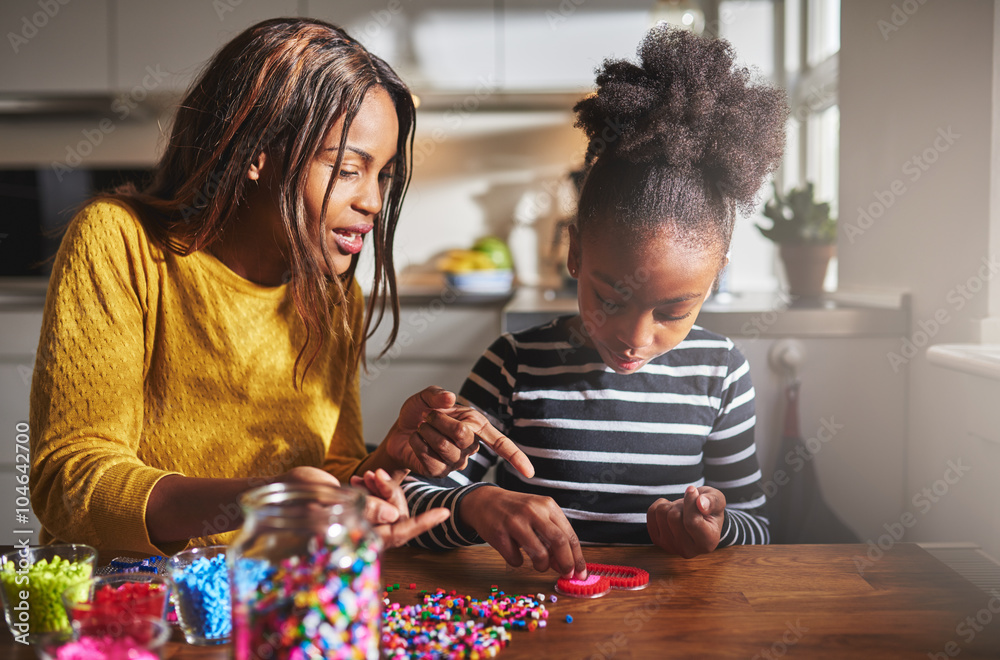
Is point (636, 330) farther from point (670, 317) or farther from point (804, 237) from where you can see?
point (804, 237)

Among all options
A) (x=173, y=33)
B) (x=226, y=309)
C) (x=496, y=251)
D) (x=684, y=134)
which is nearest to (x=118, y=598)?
(x=226, y=309)

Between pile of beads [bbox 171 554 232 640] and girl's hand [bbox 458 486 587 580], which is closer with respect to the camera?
pile of beads [bbox 171 554 232 640]

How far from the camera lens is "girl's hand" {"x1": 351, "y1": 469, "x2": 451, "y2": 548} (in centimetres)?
57

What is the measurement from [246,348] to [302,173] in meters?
0.28

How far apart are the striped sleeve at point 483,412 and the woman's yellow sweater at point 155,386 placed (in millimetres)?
157

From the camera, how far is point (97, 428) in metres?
0.89

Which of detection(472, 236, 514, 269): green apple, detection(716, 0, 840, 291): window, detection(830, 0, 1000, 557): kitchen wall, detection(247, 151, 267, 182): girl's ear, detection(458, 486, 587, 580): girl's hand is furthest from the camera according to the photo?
detection(472, 236, 514, 269): green apple

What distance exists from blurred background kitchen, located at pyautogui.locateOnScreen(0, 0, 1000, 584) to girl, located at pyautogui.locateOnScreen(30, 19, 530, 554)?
0.80 metres

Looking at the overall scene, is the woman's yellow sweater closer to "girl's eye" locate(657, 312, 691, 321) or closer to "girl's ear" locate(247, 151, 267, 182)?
"girl's ear" locate(247, 151, 267, 182)

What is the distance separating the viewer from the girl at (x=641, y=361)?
927 millimetres

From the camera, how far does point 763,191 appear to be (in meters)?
1.44

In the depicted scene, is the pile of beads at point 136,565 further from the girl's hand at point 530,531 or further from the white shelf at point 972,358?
the white shelf at point 972,358

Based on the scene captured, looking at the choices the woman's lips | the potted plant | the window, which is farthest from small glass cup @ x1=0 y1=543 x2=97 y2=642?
the window

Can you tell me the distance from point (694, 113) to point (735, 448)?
1.67ft
